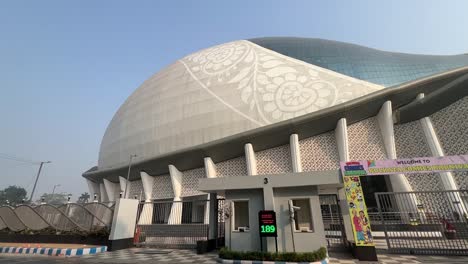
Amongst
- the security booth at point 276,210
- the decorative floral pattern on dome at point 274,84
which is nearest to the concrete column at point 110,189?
the decorative floral pattern on dome at point 274,84

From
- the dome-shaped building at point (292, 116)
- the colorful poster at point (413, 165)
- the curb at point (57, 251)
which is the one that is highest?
the dome-shaped building at point (292, 116)

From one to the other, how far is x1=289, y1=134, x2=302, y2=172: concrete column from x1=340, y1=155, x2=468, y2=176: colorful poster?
33.8 feet

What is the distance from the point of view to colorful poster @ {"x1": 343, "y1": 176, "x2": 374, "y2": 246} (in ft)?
30.1

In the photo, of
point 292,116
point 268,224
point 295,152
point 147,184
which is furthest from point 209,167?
point 268,224

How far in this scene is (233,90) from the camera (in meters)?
25.3

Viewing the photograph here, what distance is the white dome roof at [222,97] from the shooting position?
22469 mm

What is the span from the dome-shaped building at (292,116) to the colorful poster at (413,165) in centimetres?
976

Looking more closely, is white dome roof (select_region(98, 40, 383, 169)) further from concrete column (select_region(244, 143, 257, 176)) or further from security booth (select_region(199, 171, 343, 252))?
security booth (select_region(199, 171, 343, 252))

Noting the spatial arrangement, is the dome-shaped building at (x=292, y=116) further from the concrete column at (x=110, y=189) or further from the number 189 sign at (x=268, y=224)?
the number 189 sign at (x=268, y=224)

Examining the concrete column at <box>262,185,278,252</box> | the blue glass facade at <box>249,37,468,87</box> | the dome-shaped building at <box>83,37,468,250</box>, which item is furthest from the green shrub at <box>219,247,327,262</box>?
the blue glass facade at <box>249,37,468,87</box>

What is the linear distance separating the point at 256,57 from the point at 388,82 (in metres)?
14.7

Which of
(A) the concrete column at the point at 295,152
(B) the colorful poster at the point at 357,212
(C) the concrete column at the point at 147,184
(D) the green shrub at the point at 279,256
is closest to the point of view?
(D) the green shrub at the point at 279,256

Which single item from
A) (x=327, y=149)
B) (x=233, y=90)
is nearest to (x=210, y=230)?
(x=327, y=149)

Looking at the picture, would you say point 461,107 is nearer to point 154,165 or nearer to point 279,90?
point 279,90
